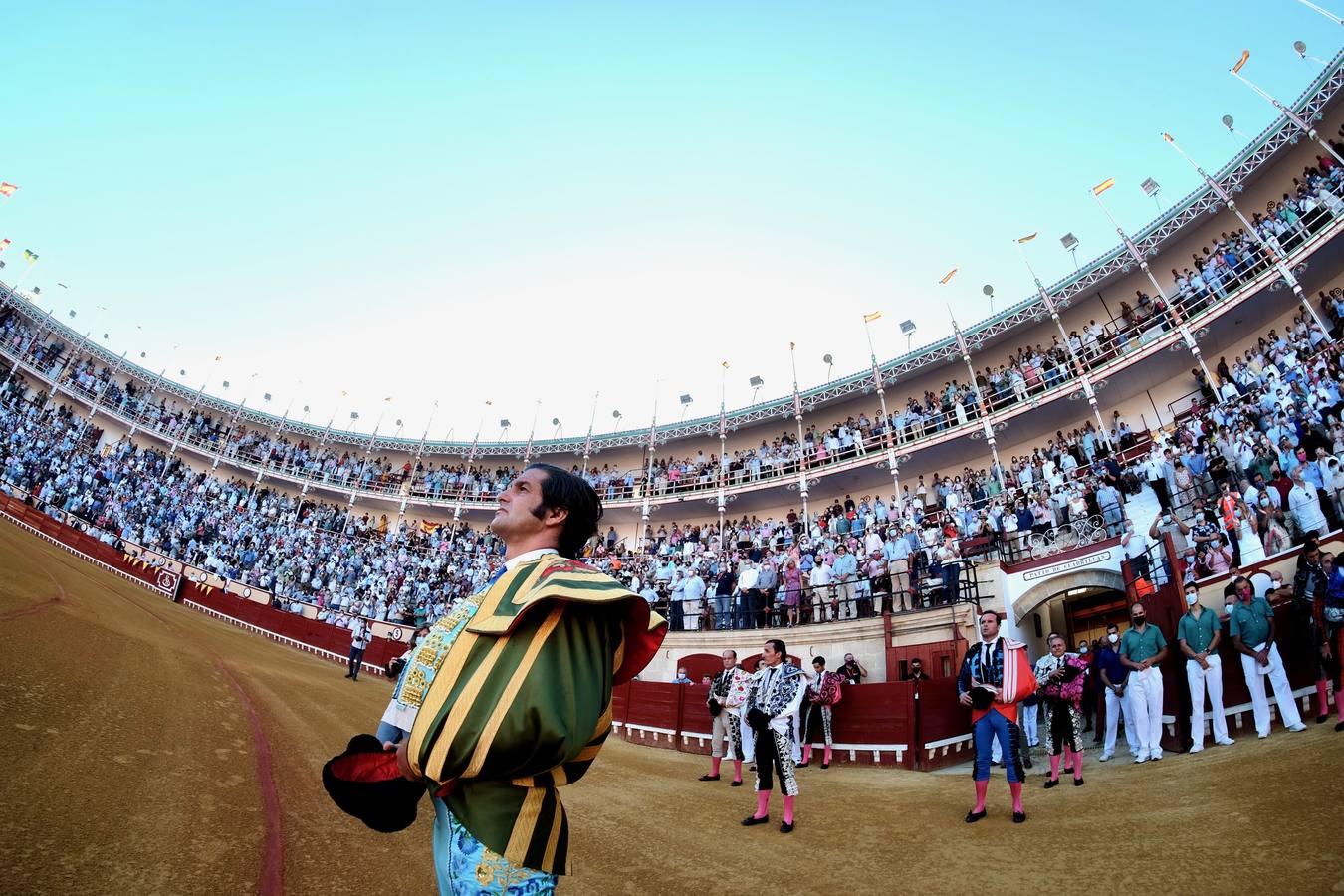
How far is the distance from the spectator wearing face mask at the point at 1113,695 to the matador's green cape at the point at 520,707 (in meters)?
8.71

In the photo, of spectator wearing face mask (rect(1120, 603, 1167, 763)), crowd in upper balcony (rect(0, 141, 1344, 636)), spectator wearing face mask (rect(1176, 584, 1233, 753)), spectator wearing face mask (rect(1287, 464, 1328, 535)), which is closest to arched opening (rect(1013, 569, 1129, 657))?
crowd in upper balcony (rect(0, 141, 1344, 636))

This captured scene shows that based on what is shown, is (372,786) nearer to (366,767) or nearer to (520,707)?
(366,767)

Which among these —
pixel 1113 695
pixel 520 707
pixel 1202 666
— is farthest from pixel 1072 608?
pixel 520 707

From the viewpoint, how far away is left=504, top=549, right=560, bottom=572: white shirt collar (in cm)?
185

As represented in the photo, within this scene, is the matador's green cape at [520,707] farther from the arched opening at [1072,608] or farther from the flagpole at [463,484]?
the flagpole at [463,484]

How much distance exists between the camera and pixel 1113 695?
831cm

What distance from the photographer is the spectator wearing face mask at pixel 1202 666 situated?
735cm

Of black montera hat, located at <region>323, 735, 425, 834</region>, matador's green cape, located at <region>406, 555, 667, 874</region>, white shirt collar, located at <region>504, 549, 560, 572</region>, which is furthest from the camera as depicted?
white shirt collar, located at <region>504, 549, 560, 572</region>

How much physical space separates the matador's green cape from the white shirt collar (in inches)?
6.8

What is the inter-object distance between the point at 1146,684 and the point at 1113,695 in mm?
782

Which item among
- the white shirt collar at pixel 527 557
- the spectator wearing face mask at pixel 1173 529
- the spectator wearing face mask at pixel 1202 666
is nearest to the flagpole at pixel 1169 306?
the spectator wearing face mask at pixel 1173 529

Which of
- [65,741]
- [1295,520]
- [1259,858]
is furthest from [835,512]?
[65,741]

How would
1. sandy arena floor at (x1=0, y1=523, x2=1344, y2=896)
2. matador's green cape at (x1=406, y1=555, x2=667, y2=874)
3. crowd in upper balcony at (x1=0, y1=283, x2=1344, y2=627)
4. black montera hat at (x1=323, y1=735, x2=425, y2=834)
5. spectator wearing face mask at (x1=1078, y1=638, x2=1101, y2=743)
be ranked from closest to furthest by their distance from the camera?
matador's green cape at (x1=406, y1=555, x2=667, y2=874), black montera hat at (x1=323, y1=735, x2=425, y2=834), sandy arena floor at (x1=0, y1=523, x2=1344, y2=896), spectator wearing face mask at (x1=1078, y1=638, x2=1101, y2=743), crowd in upper balcony at (x1=0, y1=283, x2=1344, y2=627)

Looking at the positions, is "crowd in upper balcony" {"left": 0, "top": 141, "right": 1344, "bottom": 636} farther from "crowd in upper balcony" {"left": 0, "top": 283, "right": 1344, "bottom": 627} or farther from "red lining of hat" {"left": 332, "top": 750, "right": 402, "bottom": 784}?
"red lining of hat" {"left": 332, "top": 750, "right": 402, "bottom": 784}
